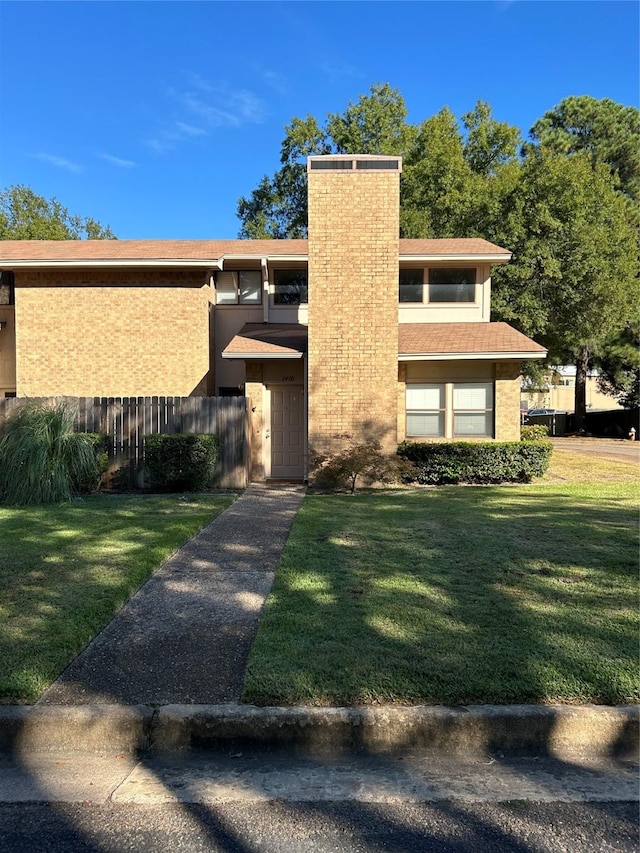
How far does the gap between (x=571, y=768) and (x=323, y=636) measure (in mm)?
1788

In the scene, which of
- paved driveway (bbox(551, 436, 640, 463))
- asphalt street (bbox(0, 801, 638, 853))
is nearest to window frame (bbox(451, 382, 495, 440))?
paved driveway (bbox(551, 436, 640, 463))

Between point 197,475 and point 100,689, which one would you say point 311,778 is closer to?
point 100,689

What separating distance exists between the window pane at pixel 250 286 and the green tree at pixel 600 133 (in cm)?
2276

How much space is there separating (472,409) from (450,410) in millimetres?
527

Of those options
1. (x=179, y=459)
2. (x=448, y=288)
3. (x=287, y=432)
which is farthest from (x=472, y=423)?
(x=179, y=459)

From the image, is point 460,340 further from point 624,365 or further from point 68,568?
point 624,365

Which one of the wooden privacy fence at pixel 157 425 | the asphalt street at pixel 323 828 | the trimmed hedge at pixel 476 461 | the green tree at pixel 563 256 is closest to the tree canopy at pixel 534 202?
the green tree at pixel 563 256

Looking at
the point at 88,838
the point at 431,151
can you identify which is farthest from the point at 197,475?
the point at 431,151

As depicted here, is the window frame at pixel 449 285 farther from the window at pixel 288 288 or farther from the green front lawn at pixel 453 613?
the green front lawn at pixel 453 613

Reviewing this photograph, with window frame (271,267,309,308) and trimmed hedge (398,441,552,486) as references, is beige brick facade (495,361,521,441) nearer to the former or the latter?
trimmed hedge (398,441,552,486)

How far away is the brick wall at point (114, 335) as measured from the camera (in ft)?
52.7

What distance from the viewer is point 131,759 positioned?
326 cm

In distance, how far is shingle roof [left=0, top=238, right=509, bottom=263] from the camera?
15750 millimetres

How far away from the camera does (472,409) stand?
14016 mm
